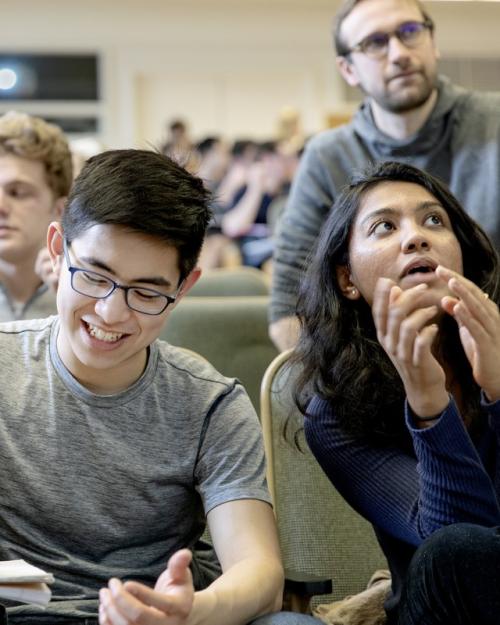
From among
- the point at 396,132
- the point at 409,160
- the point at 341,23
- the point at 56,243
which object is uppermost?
the point at 341,23

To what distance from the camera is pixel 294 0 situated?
8789 millimetres

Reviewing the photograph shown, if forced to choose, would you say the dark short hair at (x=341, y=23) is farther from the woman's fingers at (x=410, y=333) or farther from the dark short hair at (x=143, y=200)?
the woman's fingers at (x=410, y=333)

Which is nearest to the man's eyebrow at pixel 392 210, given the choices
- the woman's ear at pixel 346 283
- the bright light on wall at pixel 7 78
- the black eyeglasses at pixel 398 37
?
the woman's ear at pixel 346 283

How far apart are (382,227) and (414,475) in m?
0.43

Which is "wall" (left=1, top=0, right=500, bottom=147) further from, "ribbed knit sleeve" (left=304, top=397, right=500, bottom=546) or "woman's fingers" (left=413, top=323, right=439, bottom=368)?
"woman's fingers" (left=413, top=323, right=439, bottom=368)

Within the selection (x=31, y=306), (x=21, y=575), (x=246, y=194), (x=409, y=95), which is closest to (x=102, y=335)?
(x=21, y=575)

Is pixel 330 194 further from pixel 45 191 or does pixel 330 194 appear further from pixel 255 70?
pixel 255 70

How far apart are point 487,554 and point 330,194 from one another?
1.69 m

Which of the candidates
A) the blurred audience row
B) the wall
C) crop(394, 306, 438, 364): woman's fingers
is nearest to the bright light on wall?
the wall

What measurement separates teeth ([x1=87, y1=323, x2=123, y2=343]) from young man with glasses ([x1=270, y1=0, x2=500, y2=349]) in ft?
3.71

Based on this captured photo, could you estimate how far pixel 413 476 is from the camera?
1558 millimetres

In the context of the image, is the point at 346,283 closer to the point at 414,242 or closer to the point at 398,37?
the point at 414,242

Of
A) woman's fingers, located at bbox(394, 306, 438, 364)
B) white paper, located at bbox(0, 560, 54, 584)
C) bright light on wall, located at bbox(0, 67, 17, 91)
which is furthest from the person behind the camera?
bright light on wall, located at bbox(0, 67, 17, 91)

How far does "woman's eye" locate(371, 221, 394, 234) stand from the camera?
5.54 ft
